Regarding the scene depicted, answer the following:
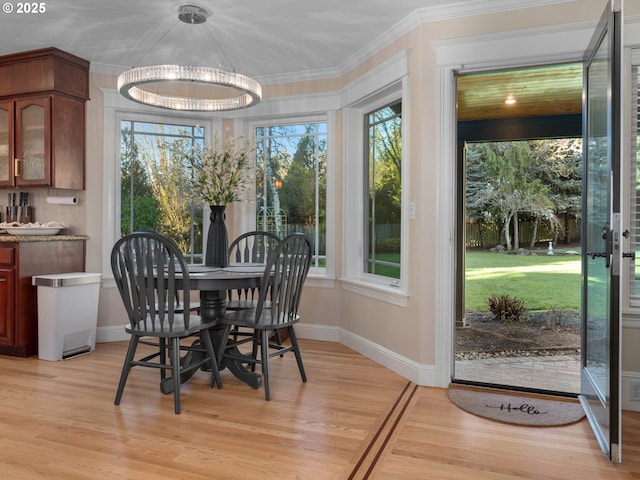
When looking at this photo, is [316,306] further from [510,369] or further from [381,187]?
[510,369]

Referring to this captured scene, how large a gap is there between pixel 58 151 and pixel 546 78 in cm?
423

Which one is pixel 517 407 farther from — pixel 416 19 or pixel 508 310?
pixel 508 310

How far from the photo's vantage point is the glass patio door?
2217mm

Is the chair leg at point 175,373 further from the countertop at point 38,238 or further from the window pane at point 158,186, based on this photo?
the window pane at point 158,186

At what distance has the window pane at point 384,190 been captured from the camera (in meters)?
3.95

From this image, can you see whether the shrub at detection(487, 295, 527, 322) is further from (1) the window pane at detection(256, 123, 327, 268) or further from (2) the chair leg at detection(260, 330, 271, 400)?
(2) the chair leg at detection(260, 330, 271, 400)

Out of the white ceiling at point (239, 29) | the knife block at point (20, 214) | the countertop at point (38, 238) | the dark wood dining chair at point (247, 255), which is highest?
the white ceiling at point (239, 29)

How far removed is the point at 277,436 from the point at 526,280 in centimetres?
682

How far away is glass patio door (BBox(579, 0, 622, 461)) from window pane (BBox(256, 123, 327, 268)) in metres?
2.38

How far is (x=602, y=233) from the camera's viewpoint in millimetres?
2404

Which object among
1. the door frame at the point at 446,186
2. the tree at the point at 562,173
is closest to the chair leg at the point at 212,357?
the door frame at the point at 446,186

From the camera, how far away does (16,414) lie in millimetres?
2756

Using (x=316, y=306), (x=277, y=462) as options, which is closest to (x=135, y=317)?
(x=277, y=462)

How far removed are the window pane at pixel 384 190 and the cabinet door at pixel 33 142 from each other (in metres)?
2.73
